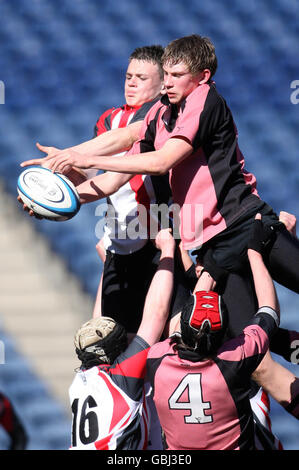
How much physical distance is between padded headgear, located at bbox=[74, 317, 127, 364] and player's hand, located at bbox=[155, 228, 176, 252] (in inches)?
16.7

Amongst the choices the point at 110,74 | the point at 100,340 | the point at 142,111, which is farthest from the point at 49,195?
the point at 110,74

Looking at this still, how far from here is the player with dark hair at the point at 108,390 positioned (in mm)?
2764

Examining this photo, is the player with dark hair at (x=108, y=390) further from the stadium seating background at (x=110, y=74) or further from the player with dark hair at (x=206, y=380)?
the stadium seating background at (x=110, y=74)

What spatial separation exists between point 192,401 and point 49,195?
32.8 inches

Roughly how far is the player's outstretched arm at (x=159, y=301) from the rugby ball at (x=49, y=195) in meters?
0.41

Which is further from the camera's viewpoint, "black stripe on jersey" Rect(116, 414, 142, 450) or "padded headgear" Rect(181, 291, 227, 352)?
"black stripe on jersey" Rect(116, 414, 142, 450)

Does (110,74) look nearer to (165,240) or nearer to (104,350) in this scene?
(165,240)

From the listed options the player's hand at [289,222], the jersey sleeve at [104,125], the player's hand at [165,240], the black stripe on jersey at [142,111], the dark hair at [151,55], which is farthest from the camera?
the jersey sleeve at [104,125]

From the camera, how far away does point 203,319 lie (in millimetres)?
2514

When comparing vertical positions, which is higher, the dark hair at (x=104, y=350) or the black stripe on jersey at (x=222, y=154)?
the black stripe on jersey at (x=222, y=154)

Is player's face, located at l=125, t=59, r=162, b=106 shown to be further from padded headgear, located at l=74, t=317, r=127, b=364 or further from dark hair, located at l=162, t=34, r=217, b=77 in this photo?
padded headgear, located at l=74, t=317, r=127, b=364

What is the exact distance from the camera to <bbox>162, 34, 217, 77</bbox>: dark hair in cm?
283

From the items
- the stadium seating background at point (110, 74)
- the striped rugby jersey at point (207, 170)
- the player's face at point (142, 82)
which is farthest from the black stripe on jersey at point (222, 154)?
the stadium seating background at point (110, 74)

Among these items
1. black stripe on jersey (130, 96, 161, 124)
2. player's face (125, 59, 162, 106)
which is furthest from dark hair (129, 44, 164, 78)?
black stripe on jersey (130, 96, 161, 124)
